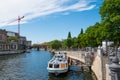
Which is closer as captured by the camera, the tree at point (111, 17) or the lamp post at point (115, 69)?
the lamp post at point (115, 69)

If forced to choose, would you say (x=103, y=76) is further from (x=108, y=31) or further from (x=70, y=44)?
(x=70, y=44)

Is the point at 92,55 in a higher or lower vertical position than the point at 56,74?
higher

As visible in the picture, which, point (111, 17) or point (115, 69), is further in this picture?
point (111, 17)

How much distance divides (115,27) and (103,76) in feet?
31.9

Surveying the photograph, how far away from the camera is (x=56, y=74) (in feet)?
154

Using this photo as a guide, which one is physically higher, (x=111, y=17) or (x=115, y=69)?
(x=111, y=17)

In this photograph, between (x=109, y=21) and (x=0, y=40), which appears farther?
(x=0, y=40)

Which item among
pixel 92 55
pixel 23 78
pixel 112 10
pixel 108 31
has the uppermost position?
pixel 112 10

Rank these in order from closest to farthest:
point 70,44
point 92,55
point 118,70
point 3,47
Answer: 1. point 118,70
2. point 92,55
3. point 70,44
4. point 3,47

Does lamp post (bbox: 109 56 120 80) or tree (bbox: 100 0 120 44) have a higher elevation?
tree (bbox: 100 0 120 44)

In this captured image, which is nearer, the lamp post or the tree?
the lamp post

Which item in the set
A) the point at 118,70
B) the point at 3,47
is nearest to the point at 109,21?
the point at 118,70

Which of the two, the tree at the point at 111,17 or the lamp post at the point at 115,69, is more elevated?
the tree at the point at 111,17

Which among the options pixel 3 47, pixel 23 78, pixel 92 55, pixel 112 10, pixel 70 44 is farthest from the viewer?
pixel 3 47
